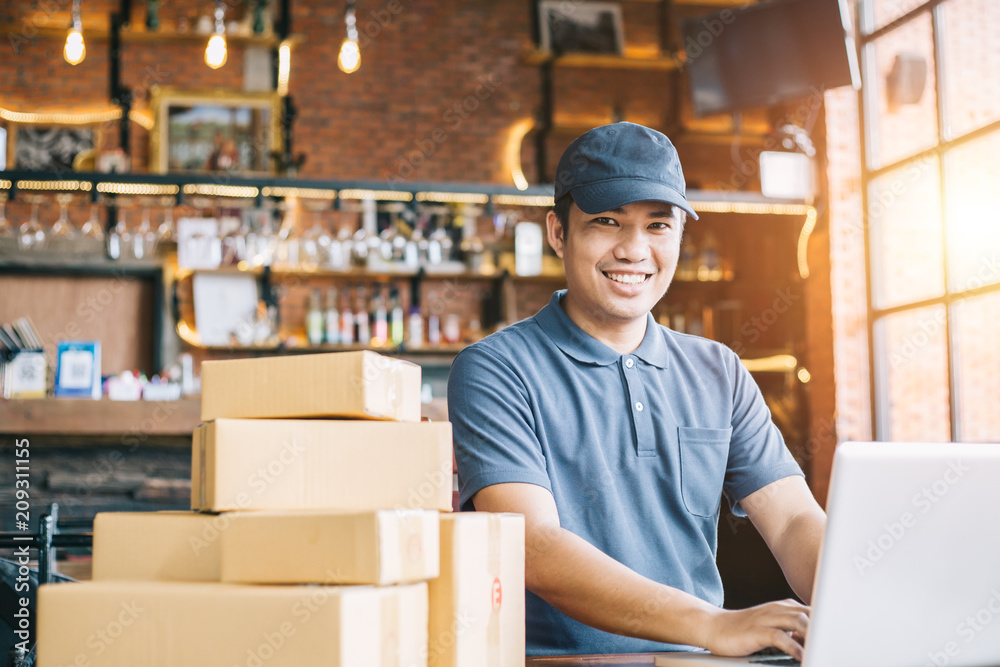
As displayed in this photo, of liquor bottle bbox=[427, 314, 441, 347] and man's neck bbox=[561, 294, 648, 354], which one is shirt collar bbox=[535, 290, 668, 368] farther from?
liquor bottle bbox=[427, 314, 441, 347]

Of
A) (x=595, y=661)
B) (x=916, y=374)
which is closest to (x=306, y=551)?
(x=595, y=661)

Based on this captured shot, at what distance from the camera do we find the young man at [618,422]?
4.82ft

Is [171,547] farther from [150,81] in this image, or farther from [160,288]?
[150,81]

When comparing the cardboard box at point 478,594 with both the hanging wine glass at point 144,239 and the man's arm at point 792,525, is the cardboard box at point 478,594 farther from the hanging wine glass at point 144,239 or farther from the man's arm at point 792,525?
the hanging wine glass at point 144,239

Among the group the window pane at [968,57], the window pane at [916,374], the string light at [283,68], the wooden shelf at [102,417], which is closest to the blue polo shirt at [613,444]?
the wooden shelf at [102,417]

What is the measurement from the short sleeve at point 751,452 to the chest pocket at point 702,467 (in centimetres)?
5

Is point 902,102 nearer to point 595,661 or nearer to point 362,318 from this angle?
point 362,318

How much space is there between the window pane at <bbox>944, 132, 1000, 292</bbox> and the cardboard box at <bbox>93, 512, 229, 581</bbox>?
3649 mm

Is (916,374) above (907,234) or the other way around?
the other way around

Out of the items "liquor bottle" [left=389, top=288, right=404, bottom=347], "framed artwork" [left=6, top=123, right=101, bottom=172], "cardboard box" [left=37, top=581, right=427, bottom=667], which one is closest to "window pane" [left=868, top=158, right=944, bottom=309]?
"liquor bottle" [left=389, top=288, right=404, bottom=347]

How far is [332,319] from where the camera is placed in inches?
216

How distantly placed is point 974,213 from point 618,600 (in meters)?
3.49

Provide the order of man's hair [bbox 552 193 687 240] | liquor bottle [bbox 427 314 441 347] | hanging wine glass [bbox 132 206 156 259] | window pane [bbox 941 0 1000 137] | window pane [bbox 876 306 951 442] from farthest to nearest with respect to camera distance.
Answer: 1. liquor bottle [bbox 427 314 441 347]
2. hanging wine glass [bbox 132 206 156 259]
3. window pane [bbox 876 306 951 442]
4. window pane [bbox 941 0 1000 137]
5. man's hair [bbox 552 193 687 240]

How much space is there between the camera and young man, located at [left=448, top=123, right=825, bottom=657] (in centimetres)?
147
